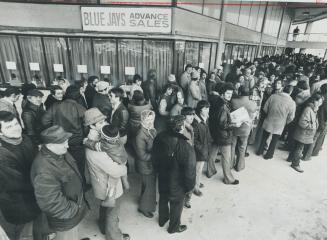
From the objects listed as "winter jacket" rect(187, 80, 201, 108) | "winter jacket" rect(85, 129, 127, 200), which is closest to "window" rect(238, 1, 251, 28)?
"winter jacket" rect(187, 80, 201, 108)

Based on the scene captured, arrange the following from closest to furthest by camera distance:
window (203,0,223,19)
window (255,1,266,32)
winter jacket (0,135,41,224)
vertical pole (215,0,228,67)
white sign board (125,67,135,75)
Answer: winter jacket (0,135,41,224), white sign board (125,67,135,75), window (203,0,223,19), vertical pole (215,0,228,67), window (255,1,266,32)

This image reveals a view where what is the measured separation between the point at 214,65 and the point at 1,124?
9794 millimetres

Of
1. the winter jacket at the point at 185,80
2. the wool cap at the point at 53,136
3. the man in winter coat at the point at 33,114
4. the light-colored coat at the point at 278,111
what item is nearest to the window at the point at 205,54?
the winter jacket at the point at 185,80

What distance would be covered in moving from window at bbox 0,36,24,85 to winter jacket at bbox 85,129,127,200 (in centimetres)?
677

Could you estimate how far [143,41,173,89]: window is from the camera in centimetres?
720

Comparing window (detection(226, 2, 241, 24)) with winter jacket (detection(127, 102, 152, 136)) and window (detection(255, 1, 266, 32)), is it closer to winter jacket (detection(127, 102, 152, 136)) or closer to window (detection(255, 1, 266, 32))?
window (detection(255, 1, 266, 32))

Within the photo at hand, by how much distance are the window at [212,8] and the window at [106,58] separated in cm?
457

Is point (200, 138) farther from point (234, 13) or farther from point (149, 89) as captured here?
point (234, 13)

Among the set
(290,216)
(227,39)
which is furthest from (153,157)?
(227,39)

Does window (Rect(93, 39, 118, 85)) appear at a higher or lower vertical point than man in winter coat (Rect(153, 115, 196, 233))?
higher

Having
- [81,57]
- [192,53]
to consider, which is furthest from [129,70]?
[192,53]

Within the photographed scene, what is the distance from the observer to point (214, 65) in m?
10.7

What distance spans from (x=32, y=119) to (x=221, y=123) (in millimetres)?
3648

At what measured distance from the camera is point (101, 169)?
2.80 m
